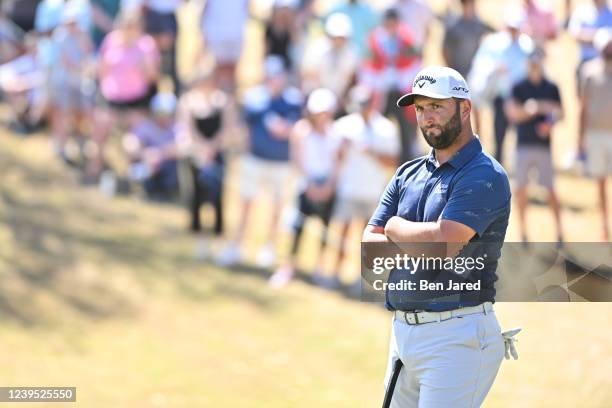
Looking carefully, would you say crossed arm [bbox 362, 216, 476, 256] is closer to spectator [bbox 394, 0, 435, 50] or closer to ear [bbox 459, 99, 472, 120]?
ear [bbox 459, 99, 472, 120]

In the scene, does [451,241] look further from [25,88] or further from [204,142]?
[25,88]

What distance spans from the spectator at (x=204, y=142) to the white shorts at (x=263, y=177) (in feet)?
1.17

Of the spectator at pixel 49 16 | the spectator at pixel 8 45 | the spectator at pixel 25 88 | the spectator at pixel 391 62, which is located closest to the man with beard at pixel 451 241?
the spectator at pixel 391 62

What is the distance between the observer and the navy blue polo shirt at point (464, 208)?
503 cm

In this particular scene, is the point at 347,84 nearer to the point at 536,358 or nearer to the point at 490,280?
the point at 536,358

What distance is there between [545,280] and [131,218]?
22.0 feet

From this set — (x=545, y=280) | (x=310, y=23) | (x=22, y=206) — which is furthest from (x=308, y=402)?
(x=310, y=23)

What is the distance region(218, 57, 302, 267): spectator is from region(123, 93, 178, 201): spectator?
4.51 feet

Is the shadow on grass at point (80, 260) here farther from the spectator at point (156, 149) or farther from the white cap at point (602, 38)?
the white cap at point (602, 38)

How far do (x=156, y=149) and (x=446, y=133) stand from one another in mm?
8756

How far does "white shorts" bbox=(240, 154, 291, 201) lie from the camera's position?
12.2m

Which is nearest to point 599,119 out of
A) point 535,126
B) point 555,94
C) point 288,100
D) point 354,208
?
point 555,94

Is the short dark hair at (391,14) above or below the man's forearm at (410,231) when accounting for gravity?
above

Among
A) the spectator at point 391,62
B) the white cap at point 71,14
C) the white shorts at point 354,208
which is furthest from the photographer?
the white cap at point 71,14
